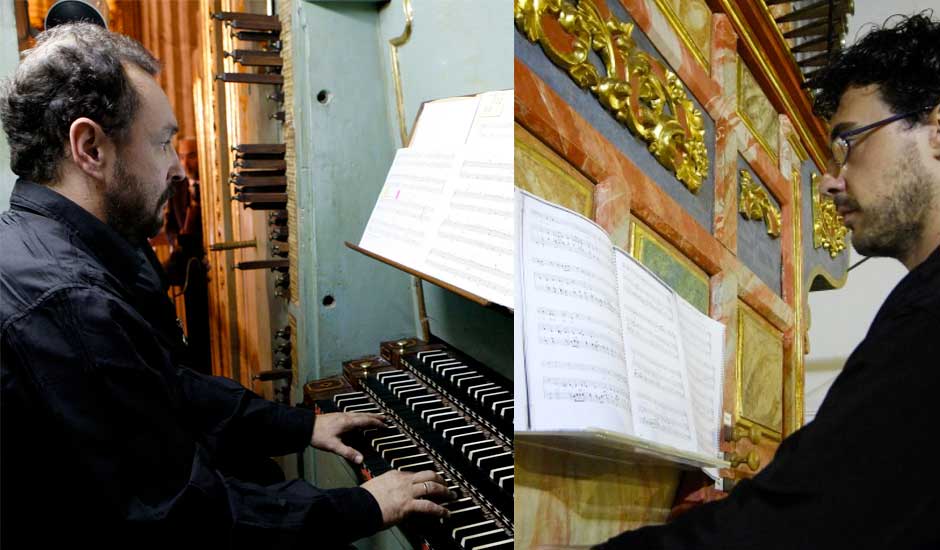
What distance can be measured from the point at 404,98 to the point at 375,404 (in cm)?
80

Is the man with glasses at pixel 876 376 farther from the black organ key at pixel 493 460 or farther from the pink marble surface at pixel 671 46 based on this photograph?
the black organ key at pixel 493 460

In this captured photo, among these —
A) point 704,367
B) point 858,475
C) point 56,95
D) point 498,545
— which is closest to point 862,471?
point 858,475

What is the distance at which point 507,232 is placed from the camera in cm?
108

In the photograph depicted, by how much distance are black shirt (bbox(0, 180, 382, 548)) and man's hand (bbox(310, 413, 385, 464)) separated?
1.03 feet

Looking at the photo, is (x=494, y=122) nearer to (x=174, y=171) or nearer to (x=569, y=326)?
(x=174, y=171)

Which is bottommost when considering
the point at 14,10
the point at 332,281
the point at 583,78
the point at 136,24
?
the point at 332,281

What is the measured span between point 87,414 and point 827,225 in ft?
2.69

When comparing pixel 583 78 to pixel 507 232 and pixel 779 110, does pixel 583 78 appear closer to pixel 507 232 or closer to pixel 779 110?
pixel 779 110

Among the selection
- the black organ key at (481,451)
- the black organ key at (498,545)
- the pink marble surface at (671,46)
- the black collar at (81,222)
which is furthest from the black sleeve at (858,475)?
the black collar at (81,222)

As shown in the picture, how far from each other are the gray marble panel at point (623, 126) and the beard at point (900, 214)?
0.11 m

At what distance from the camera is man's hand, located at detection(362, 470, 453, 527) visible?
3.25 feet

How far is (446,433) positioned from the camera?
1.17 metres

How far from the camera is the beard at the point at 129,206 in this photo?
98 cm

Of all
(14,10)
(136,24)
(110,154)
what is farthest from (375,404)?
(136,24)
